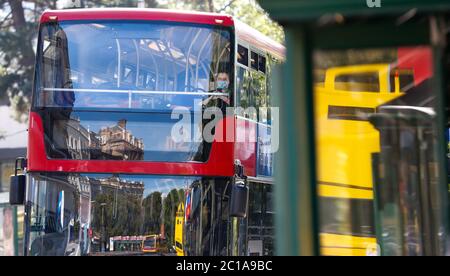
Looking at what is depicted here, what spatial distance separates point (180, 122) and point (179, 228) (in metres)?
1.08

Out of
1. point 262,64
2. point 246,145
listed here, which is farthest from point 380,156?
point 262,64

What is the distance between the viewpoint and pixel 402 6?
201 centimetres

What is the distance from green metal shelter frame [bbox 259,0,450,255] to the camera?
2.03m

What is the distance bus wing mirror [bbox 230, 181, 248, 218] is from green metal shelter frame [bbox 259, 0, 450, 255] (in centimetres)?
490

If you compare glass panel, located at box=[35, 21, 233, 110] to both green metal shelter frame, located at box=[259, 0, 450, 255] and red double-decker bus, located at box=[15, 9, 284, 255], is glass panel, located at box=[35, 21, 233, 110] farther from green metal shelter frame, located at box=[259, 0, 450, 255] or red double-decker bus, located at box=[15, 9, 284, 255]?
green metal shelter frame, located at box=[259, 0, 450, 255]

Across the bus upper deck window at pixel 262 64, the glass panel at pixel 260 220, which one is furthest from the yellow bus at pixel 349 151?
the bus upper deck window at pixel 262 64

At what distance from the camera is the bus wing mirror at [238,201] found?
22.9ft

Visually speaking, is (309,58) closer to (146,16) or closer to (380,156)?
(380,156)

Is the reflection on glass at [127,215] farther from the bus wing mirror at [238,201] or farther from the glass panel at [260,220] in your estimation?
the glass panel at [260,220]

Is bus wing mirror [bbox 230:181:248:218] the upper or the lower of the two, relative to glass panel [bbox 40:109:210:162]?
lower

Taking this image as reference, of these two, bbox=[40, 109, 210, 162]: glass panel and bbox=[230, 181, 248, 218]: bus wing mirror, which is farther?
bbox=[40, 109, 210, 162]: glass panel

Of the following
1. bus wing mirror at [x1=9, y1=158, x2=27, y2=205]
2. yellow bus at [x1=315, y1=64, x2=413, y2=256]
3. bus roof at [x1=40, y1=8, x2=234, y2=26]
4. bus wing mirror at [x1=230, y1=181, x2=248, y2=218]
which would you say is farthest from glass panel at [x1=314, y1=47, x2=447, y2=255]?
bus wing mirror at [x1=9, y1=158, x2=27, y2=205]

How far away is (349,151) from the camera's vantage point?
2.23 metres

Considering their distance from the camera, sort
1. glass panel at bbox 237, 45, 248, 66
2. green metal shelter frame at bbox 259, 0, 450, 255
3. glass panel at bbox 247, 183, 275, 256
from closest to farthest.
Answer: green metal shelter frame at bbox 259, 0, 450, 255 → glass panel at bbox 237, 45, 248, 66 → glass panel at bbox 247, 183, 275, 256
